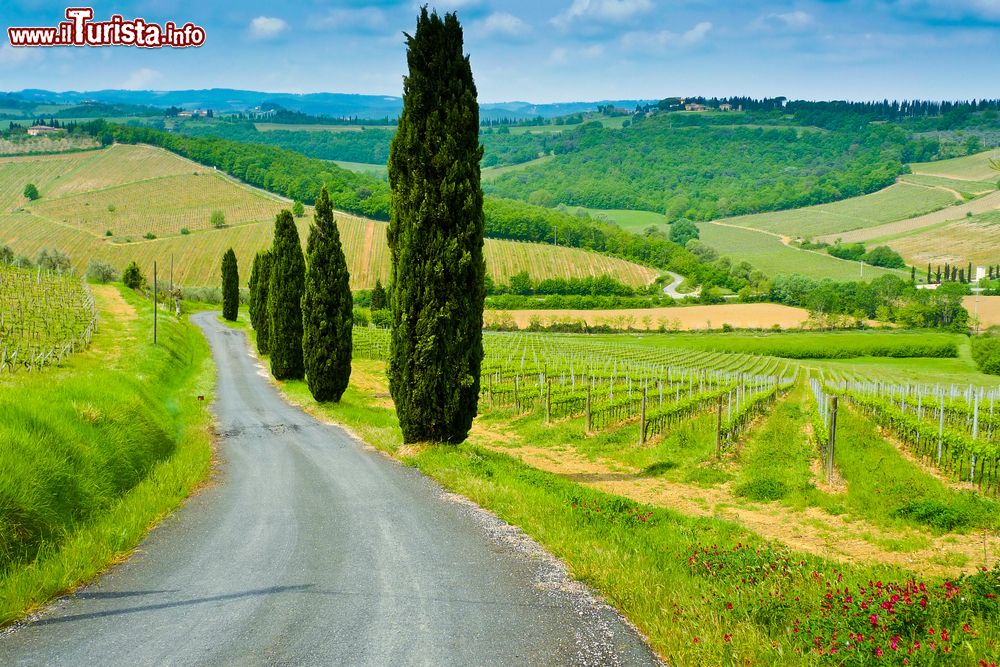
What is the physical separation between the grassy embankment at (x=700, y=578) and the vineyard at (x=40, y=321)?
67.6 ft

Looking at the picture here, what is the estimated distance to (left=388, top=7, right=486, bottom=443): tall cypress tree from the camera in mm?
16469

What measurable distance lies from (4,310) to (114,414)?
3210cm

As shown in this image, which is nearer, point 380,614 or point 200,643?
point 200,643

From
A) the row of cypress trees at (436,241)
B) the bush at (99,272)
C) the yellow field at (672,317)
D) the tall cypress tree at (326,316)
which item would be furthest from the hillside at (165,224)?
the row of cypress trees at (436,241)

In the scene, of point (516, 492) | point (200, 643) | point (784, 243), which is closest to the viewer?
point (200, 643)

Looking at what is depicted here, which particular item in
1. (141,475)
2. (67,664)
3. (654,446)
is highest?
(67,664)

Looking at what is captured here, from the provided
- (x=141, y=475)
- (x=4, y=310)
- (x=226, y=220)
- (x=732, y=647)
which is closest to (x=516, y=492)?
(x=732, y=647)

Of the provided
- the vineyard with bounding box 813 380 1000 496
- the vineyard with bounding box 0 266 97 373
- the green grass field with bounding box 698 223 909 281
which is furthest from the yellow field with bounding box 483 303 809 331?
the vineyard with bounding box 813 380 1000 496

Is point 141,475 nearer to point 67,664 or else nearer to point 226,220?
point 67,664

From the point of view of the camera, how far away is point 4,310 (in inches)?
1501

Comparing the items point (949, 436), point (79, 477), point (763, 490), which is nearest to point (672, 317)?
point (949, 436)

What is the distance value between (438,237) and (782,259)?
163687 millimetres

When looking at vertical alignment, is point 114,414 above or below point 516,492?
above

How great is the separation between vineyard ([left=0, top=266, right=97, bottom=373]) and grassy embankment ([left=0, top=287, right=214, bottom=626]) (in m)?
12.2
